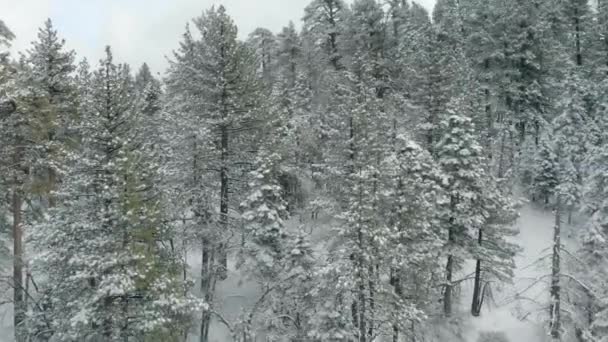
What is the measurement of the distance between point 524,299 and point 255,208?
63.3 ft

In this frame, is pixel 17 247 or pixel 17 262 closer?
pixel 17 262

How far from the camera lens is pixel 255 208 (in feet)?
70.9

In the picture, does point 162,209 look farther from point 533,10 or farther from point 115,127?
point 533,10

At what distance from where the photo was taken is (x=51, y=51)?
980 inches

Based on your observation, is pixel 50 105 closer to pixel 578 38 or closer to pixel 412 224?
pixel 412 224

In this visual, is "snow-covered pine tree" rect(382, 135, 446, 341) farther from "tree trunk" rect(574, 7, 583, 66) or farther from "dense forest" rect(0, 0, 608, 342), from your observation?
"tree trunk" rect(574, 7, 583, 66)

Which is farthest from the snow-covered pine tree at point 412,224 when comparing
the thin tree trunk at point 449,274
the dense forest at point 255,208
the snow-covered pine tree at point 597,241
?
the snow-covered pine tree at point 597,241

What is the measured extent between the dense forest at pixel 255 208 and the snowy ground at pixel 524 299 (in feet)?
1.96

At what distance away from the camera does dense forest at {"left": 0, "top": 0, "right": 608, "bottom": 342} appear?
1648cm

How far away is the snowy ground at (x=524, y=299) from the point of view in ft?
88.7

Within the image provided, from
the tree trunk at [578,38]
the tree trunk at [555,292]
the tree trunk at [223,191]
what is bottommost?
the tree trunk at [555,292]

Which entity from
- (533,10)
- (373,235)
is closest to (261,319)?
(373,235)

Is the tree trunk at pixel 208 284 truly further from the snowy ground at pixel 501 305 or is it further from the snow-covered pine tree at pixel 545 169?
the snow-covered pine tree at pixel 545 169

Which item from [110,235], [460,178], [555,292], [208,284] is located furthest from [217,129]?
[555,292]
